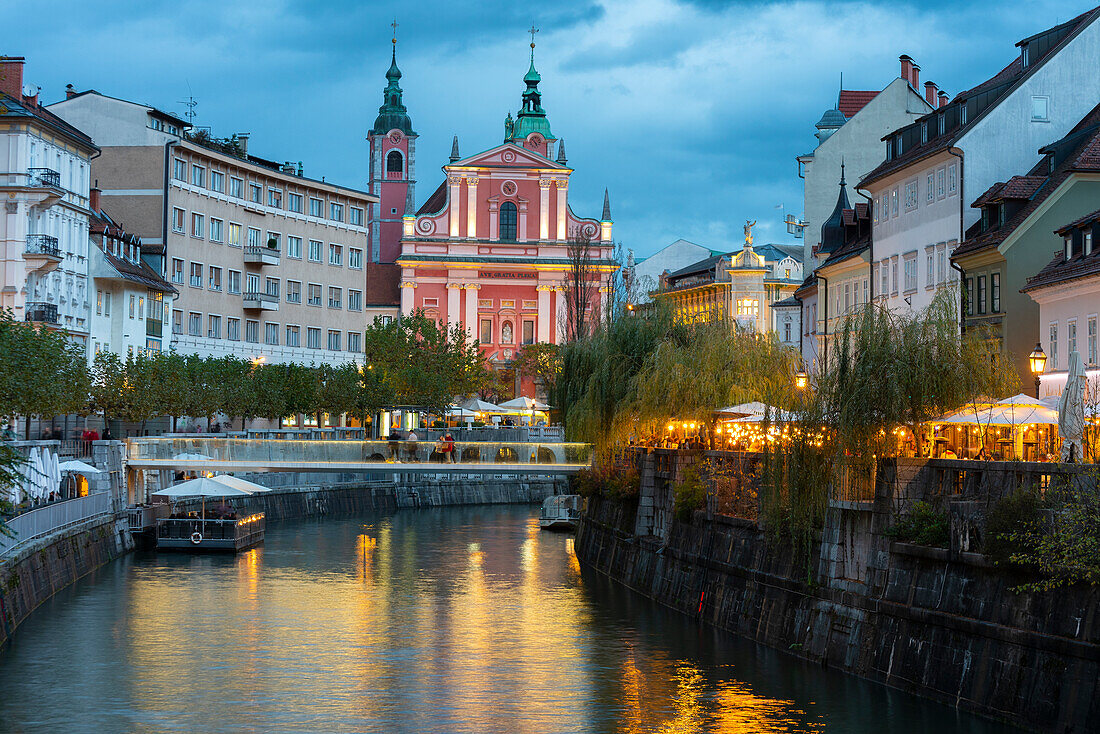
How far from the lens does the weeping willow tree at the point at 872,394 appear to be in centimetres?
2961

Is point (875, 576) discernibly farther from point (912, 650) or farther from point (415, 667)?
point (415, 667)

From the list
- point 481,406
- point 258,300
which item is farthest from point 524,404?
point 258,300

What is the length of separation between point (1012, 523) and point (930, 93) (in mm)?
56343

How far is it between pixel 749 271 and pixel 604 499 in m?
69.8

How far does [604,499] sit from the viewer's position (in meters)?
52.7

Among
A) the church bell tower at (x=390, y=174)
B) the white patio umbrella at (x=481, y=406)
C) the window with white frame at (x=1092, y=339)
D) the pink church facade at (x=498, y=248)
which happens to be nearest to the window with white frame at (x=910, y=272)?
the window with white frame at (x=1092, y=339)

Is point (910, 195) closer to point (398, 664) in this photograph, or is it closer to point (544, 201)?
point (398, 664)

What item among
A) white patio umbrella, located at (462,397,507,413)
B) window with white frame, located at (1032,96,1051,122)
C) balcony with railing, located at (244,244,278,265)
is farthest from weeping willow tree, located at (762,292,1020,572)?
balcony with railing, located at (244,244,278,265)

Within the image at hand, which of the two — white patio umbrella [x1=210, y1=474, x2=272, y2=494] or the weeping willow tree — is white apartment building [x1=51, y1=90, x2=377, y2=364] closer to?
white patio umbrella [x1=210, y1=474, x2=272, y2=494]

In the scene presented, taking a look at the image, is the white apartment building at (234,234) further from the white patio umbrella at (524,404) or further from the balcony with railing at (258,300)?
the white patio umbrella at (524,404)

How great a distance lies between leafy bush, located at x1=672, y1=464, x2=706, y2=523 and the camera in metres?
40.1

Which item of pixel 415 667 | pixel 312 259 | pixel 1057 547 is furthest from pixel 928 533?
pixel 312 259

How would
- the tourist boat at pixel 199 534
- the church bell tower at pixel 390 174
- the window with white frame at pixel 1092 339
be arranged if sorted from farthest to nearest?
the church bell tower at pixel 390 174, the tourist boat at pixel 199 534, the window with white frame at pixel 1092 339

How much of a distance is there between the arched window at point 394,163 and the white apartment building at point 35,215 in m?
81.3
